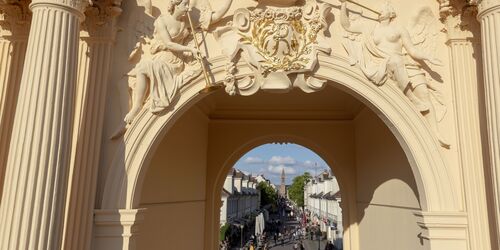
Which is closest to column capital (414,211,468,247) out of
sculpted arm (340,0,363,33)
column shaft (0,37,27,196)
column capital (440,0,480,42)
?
column capital (440,0,480,42)

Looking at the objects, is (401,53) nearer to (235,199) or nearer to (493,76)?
(493,76)

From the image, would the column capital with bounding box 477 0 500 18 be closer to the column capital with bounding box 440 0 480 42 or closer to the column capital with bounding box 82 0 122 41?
Answer: the column capital with bounding box 440 0 480 42

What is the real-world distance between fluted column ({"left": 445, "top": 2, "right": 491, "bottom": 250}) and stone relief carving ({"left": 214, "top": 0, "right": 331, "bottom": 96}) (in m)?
1.52

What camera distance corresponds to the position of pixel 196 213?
27.1 feet

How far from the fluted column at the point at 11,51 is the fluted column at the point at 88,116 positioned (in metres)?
0.79

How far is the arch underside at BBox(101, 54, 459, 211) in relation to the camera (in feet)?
14.5

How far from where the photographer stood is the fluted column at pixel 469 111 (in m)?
4.30

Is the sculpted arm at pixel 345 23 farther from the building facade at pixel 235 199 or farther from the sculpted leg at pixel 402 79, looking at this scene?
the building facade at pixel 235 199

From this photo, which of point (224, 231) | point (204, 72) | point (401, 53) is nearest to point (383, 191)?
point (401, 53)

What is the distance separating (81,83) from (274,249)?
29428 mm

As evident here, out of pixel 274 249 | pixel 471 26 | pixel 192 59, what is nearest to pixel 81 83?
pixel 192 59

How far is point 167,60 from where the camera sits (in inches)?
186

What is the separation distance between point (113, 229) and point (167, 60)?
6.70ft

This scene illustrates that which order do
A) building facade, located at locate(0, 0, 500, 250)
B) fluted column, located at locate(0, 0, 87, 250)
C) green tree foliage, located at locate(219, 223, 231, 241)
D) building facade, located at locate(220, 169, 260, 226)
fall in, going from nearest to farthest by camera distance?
fluted column, located at locate(0, 0, 87, 250) < building facade, located at locate(0, 0, 500, 250) < green tree foliage, located at locate(219, 223, 231, 241) < building facade, located at locate(220, 169, 260, 226)
